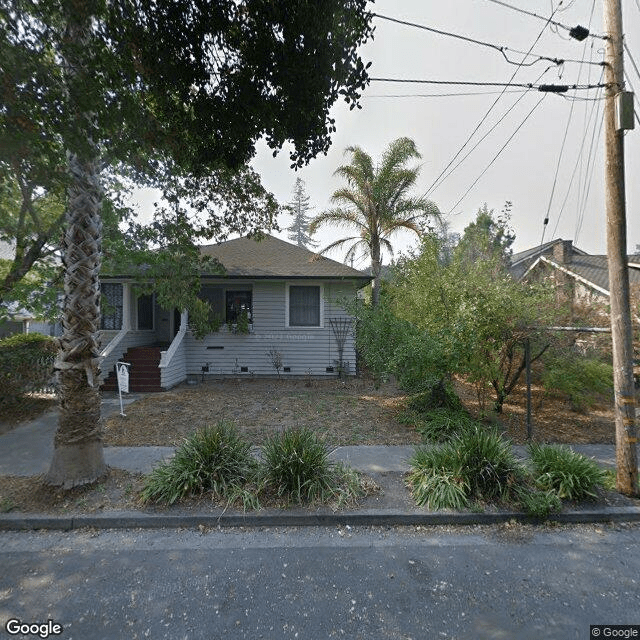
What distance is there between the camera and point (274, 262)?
1152 cm

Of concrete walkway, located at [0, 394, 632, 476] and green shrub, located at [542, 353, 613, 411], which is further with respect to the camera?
green shrub, located at [542, 353, 613, 411]

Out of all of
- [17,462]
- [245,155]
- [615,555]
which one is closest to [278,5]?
[245,155]

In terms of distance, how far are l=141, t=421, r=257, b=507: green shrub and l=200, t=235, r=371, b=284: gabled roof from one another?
21.3ft

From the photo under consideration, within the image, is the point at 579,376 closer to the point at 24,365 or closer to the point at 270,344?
the point at 270,344

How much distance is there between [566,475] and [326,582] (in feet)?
10.5

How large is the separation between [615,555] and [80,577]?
4.97m

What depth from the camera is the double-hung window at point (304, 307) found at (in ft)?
36.1

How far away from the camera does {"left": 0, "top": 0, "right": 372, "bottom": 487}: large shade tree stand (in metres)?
2.89

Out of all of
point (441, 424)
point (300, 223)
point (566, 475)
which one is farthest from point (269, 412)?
point (300, 223)

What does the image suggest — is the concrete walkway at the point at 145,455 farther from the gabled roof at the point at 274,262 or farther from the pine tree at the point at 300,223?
the pine tree at the point at 300,223

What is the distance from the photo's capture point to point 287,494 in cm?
383

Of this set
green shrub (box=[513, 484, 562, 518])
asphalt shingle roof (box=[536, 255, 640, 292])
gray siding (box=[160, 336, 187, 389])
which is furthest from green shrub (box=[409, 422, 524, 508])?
asphalt shingle roof (box=[536, 255, 640, 292])

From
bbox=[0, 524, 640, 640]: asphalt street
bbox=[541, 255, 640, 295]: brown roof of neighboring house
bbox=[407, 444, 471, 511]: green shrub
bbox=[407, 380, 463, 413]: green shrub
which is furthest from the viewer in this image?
bbox=[541, 255, 640, 295]: brown roof of neighboring house

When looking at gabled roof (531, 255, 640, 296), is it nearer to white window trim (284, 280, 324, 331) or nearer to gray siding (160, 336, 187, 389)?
white window trim (284, 280, 324, 331)
